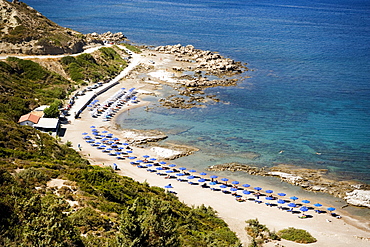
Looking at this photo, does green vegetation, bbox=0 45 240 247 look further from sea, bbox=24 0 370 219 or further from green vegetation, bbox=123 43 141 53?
green vegetation, bbox=123 43 141 53

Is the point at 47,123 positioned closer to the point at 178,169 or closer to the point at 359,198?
the point at 178,169

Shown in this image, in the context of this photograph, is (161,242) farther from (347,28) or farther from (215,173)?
(347,28)

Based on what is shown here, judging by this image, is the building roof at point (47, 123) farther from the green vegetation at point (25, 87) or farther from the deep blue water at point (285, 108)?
the deep blue water at point (285, 108)

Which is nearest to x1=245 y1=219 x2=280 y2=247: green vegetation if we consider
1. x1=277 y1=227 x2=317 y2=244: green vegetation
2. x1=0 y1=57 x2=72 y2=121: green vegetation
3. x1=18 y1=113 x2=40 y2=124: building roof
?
x1=277 y1=227 x2=317 y2=244: green vegetation

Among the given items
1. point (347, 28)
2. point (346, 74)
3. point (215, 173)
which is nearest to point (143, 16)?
point (347, 28)

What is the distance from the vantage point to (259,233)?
3180cm

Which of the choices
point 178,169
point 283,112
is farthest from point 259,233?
point 283,112

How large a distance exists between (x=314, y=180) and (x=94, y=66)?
206 feet

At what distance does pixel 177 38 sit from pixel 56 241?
12981 cm

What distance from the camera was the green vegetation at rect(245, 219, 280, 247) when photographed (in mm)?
30875

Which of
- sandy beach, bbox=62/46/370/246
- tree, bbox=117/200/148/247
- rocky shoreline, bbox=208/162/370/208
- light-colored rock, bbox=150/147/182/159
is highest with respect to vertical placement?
light-colored rock, bbox=150/147/182/159

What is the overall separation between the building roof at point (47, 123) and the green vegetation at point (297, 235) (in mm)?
36130

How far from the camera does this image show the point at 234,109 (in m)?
68.1

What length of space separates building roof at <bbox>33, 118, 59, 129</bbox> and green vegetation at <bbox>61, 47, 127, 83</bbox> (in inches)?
1045
